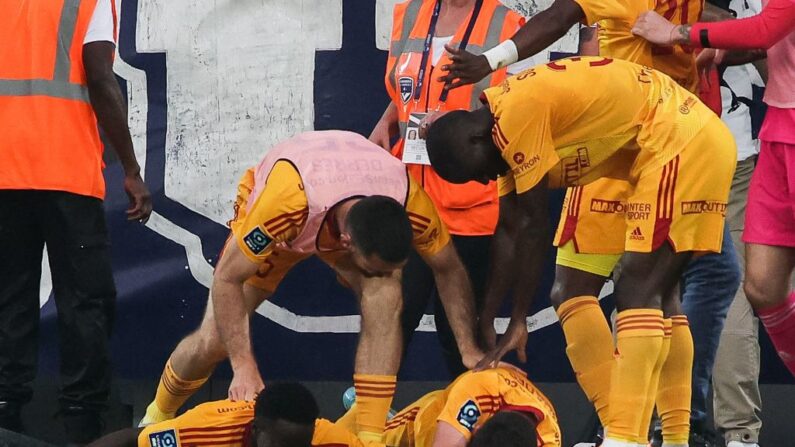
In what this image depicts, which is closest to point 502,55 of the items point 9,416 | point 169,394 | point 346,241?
point 346,241

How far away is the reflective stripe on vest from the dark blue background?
0.88 meters

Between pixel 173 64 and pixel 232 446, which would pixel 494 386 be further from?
pixel 173 64

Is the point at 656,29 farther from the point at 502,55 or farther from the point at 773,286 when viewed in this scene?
the point at 773,286

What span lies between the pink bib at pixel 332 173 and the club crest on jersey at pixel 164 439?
2.39 ft

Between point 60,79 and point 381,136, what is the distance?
1.17 metres

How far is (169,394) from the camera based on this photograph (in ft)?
17.1

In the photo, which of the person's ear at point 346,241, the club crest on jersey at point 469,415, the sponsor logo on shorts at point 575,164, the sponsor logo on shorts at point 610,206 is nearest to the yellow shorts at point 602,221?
the sponsor logo on shorts at point 610,206

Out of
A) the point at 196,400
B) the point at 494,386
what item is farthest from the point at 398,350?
the point at 196,400

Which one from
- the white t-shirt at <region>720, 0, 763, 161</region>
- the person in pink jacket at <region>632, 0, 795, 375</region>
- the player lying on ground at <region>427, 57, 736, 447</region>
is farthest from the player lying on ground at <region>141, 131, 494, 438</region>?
the white t-shirt at <region>720, 0, 763, 161</region>

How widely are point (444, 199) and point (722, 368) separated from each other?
1.20 m

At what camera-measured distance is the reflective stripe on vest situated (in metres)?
5.11

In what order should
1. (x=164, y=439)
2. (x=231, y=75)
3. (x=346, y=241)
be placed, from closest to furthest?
(x=164, y=439), (x=346, y=241), (x=231, y=75)

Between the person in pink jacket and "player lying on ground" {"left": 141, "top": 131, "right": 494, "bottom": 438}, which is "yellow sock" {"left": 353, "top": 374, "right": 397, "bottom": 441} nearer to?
"player lying on ground" {"left": 141, "top": 131, "right": 494, "bottom": 438}

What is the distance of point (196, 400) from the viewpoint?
6.11 meters
